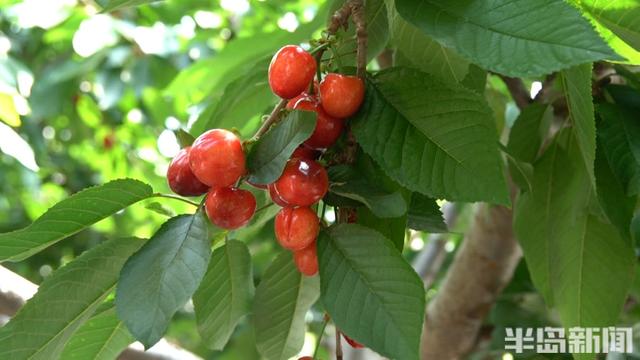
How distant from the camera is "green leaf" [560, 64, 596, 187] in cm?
66

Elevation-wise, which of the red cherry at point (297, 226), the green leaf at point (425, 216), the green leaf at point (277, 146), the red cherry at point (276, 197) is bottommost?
the green leaf at point (425, 216)

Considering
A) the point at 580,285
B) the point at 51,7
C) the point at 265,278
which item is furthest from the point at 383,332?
the point at 51,7

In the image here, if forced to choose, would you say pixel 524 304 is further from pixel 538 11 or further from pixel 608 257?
pixel 538 11

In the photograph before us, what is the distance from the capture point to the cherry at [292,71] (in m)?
0.67

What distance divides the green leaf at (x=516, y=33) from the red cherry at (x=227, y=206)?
0.20 meters

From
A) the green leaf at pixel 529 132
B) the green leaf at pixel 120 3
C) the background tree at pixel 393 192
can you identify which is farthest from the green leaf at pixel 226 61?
the green leaf at pixel 120 3

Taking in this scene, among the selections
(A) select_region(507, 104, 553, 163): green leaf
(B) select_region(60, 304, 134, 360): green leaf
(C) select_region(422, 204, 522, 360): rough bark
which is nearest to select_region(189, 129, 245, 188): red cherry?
(B) select_region(60, 304, 134, 360): green leaf

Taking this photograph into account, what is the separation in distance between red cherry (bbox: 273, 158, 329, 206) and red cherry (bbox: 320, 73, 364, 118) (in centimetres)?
5

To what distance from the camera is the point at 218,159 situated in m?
0.62

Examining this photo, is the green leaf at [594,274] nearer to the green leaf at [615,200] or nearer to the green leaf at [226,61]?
the green leaf at [615,200]

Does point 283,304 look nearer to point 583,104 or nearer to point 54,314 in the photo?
point 54,314

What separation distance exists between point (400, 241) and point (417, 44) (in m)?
0.23

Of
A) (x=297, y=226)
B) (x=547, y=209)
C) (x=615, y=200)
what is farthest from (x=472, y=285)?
(x=297, y=226)

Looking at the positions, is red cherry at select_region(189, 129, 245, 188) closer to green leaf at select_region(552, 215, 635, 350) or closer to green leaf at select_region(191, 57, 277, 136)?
green leaf at select_region(191, 57, 277, 136)
